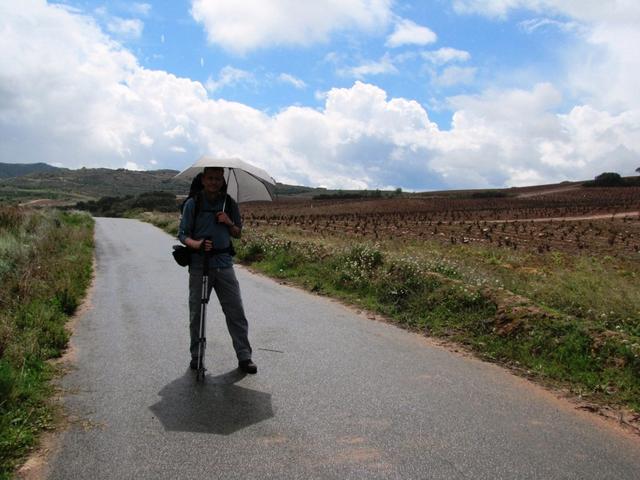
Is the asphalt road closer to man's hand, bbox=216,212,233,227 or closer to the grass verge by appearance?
the grass verge

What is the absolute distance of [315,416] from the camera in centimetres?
458

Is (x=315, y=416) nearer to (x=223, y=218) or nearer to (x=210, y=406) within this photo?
(x=210, y=406)

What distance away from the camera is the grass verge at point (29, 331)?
4.11 m

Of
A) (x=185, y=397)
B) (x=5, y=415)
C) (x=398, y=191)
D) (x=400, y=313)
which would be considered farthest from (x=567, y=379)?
(x=398, y=191)

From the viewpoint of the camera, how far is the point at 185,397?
4.99 m

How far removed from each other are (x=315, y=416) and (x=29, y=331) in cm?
404

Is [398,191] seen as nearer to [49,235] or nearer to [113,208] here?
[113,208]

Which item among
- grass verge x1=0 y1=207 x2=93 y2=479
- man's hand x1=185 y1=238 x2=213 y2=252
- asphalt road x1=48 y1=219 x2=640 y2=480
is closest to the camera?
asphalt road x1=48 y1=219 x2=640 y2=480

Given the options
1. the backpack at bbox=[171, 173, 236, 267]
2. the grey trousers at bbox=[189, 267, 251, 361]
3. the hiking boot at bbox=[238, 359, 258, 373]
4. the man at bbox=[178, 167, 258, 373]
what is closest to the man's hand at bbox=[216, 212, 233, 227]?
the man at bbox=[178, 167, 258, 373]

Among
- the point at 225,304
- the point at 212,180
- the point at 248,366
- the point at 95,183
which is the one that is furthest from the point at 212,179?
Answer: the point at 95,183

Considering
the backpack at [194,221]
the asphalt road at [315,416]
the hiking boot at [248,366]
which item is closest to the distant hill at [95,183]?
the asphalt road at [315,416]

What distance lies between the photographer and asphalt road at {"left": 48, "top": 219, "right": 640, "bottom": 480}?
3.77 metres

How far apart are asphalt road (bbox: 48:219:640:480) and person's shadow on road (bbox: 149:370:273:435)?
0.05 feet

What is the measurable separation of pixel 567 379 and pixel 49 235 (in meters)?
18.4
